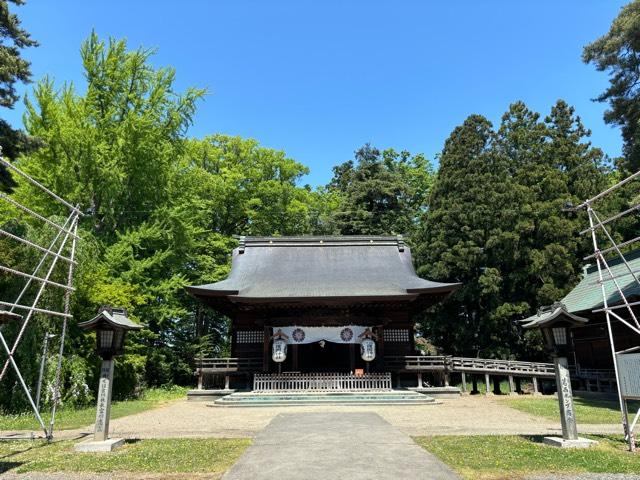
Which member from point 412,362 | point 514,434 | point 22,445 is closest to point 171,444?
point 22,445

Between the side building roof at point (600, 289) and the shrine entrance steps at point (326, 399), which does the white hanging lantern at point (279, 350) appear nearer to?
the shrine entrance steps at point (326, 399)

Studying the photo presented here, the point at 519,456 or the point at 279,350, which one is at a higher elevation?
the point at 279,350

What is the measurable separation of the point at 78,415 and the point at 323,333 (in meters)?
9.34

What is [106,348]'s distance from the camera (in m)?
8.33

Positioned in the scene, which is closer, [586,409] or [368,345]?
[586,409]

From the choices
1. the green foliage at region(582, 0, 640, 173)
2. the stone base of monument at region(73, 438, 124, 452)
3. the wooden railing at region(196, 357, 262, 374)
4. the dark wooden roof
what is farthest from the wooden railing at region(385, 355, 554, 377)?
the stone base of monument at region(73, 438, 124, 452)

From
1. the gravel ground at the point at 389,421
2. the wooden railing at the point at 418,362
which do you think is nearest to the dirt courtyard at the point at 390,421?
the gravel ground at the point at 389,421

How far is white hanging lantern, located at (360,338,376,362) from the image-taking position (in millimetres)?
18250

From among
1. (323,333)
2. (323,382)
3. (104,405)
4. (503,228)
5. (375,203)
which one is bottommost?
(323,382)

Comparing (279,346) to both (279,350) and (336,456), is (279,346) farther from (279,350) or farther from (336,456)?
(336,456)

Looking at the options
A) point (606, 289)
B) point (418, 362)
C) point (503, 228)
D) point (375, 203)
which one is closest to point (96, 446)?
point (418, 362)

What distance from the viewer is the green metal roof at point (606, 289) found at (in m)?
17.3

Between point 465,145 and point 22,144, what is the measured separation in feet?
87.2

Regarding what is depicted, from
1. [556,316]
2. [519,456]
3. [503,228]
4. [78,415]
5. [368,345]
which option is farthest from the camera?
[503,228]
